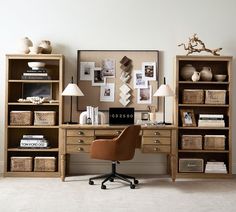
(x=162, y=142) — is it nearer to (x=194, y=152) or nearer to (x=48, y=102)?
(x=194, y=152)

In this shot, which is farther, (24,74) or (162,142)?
(24,74)

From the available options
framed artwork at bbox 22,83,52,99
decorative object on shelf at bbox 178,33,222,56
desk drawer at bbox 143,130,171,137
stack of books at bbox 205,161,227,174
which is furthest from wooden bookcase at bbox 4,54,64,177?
stack of books at bbox 205,161,227,174

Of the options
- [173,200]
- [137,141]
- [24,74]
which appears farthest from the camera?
[24,74]

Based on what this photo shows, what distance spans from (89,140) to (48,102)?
35.2 inches

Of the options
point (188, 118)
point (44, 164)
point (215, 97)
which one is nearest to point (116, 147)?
point (44, 164)

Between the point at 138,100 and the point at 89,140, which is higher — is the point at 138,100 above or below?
above

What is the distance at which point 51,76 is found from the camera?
5.43 metres

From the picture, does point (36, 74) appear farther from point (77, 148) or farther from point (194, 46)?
point (194, 46)

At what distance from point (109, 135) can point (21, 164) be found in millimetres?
1324

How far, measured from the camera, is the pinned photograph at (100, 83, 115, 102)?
5.43 meters

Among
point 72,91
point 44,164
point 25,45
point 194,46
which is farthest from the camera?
point 194,46

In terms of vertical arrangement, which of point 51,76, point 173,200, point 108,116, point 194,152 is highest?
point 51,76

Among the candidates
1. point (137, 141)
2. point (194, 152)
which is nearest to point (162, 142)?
point (137, 141)

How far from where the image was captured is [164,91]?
499cm
